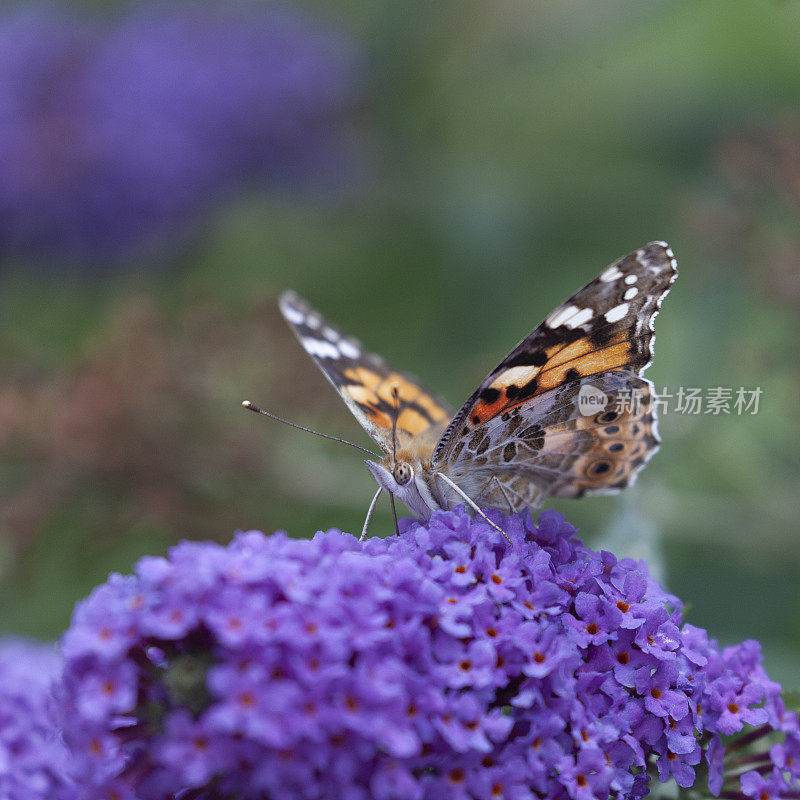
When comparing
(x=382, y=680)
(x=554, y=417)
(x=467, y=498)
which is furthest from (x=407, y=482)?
(x=382, y=680)

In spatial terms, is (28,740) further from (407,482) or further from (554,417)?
(554,417)

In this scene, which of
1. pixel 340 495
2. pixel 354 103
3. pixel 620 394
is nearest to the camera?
pixel 620 394

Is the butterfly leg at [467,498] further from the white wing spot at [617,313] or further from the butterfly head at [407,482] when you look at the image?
the white wing spot at [617,313]

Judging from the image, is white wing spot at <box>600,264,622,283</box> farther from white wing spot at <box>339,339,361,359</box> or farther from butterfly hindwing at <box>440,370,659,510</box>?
white wing spot at <box>339,339,361,359</box>

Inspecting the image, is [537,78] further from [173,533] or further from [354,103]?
[173,533]

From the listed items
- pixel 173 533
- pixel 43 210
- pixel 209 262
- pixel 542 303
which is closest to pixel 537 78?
pixel 542 303

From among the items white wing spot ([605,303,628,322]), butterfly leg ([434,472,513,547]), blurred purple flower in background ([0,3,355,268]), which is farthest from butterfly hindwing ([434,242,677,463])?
blurred purple flower in background ([0,3,355,268])
